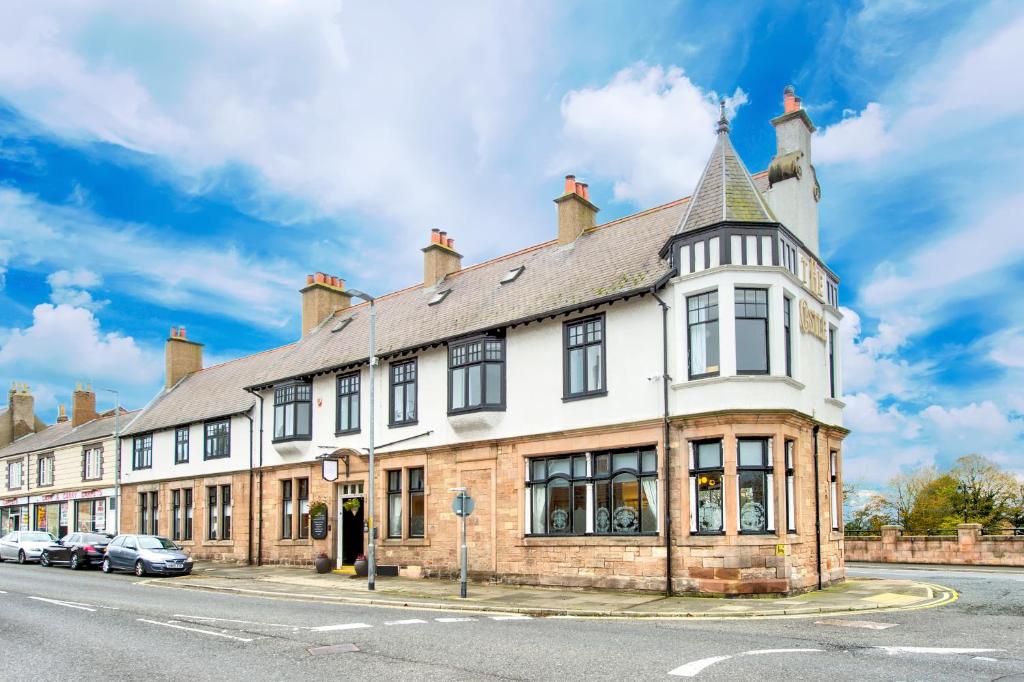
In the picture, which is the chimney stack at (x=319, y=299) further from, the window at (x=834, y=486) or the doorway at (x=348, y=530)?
the window at (x=834, y=486)

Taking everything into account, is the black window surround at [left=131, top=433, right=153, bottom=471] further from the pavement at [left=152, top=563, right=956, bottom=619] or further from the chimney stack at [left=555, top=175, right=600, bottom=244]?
the chimney stack at [left=555, top=175, right=600, bottom=244]

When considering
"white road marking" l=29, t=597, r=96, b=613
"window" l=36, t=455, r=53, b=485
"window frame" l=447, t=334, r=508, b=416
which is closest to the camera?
"white road marking" l=29, t=597, r=96, b=613

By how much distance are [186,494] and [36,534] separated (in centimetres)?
788

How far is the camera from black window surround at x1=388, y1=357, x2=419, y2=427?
27.9 m

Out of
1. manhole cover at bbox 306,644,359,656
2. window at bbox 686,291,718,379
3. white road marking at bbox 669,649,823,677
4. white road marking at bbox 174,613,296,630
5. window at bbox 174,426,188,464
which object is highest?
window at bbox 686,291,718,379

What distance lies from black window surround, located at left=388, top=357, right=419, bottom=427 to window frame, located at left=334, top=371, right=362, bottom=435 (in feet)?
5.58

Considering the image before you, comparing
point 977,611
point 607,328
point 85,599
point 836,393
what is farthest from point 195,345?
point 977,611

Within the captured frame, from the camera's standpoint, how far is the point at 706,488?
2045 cm

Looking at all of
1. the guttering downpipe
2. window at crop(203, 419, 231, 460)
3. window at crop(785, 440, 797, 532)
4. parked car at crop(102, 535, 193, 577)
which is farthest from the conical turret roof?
window at crop(203, 419, 231, 460)

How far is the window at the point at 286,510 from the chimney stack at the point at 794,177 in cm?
2016

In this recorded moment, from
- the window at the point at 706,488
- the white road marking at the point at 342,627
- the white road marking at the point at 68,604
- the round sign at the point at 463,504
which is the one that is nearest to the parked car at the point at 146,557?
the white road marking at the point at 68,604

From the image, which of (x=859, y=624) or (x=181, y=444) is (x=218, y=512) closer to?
(x=181, y=444)

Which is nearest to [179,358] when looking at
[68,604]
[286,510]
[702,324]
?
[286,510]

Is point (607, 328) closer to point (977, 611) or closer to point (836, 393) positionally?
point (836, 393)
